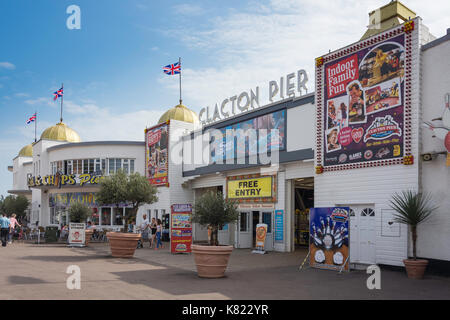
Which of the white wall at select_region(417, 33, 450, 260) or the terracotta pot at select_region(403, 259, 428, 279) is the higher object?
the white wall at select_region(417, 33, 450, 260)

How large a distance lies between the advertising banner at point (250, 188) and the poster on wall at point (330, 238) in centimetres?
661

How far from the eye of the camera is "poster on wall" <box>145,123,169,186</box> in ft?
88.8

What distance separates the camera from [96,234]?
26109 mm

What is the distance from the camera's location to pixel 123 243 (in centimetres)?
1598

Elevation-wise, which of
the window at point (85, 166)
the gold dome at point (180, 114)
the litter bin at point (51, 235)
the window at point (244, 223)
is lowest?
the litter bin at point (51, 235)

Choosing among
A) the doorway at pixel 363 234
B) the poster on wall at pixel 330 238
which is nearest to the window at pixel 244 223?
the doorway at pixel 363 234

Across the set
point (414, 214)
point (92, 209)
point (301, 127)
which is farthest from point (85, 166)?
point (414, 214)

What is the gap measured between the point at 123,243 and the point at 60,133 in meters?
27.8

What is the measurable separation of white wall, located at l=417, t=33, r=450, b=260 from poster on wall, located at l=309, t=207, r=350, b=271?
88.8 inches

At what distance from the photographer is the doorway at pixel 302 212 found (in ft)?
70.6

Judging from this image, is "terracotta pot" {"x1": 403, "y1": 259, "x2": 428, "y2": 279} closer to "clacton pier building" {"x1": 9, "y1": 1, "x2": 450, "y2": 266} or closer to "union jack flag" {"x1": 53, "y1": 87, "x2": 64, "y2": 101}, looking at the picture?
"clacton pier building" {"x1": 9, "y1": 1, "x2": 450, "y2": 266}

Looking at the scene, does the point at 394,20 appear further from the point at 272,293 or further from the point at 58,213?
the point at 58,213

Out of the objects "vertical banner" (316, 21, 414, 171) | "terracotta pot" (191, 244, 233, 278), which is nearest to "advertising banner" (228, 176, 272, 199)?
"vertical banner" (316, 21, 414, 171)

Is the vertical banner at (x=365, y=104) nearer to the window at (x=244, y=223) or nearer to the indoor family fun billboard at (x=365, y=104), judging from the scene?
the indoor family fun billboard at (x=365, y=104)
